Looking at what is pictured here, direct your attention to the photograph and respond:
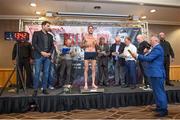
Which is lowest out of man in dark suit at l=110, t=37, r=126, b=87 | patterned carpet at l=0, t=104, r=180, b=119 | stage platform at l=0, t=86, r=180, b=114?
patterned carpet at l=0, t=104, r=180, b=119

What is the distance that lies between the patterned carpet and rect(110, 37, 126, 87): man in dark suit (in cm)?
157

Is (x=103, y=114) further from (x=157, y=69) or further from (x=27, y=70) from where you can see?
(x=27, y=70)

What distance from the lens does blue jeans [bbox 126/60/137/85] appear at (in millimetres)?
5199

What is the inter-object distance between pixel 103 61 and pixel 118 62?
16.5 inches

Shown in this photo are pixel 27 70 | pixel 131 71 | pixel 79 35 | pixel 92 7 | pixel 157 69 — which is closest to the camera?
pixel 157 69

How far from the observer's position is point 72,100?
4289 mm

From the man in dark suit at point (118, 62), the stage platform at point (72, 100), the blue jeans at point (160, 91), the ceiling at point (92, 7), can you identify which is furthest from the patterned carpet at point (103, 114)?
the ceiling at point (92, 7)

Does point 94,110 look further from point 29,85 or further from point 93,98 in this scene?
point 29,85

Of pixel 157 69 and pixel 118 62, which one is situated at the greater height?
pixel 118 62

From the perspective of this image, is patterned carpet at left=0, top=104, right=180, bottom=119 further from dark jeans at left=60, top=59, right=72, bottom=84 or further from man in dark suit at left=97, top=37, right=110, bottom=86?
man in dark suit at left=97, top=37, right=110, bottom=86

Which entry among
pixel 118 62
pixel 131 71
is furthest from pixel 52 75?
pixel 131 71

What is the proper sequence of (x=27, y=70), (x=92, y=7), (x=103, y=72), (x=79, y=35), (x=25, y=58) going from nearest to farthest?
(x=25, y=58)
(x=27, y=70)
(x=92, y=7)
(x=103, y=72)
(x=79, y=35)

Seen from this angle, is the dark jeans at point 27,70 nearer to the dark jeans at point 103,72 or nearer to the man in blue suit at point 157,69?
the dark jeans at point 103,72

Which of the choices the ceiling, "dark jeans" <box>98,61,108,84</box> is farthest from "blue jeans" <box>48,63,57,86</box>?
the ceiling
